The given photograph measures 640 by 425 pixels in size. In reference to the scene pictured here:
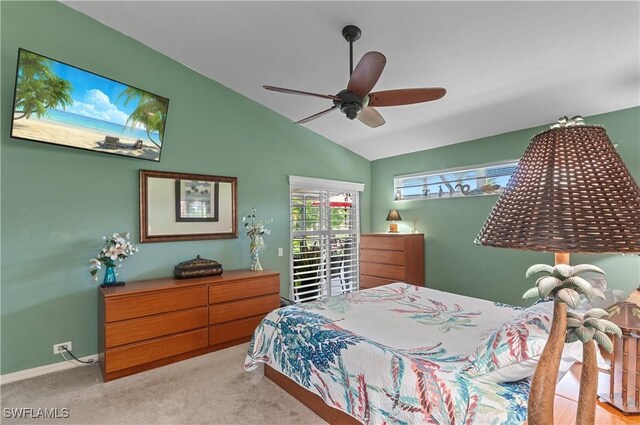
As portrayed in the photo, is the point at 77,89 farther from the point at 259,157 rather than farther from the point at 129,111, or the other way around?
the point at 259,157

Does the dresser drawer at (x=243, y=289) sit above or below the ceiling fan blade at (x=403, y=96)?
below

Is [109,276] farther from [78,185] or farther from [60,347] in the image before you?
[78,185]

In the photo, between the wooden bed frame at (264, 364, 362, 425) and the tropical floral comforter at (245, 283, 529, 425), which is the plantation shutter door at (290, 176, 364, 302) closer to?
the tropical floral comforter at (245, 283, 529, 425)

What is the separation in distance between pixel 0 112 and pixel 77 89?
2.06ft

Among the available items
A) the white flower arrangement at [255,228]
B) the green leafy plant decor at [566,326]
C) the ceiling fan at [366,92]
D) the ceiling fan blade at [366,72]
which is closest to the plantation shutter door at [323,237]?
the white flower arrangement at [255,228]

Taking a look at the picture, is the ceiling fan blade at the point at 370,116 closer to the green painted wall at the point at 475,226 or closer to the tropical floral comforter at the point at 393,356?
the tropical floral comforter at the point at 393,356

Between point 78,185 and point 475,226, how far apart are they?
4.74m

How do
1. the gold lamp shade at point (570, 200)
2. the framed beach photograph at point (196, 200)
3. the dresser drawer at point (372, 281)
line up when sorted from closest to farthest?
1. the gold lamp shade at point (570, 200)
2. the framed beach photograph at point (196, 200)
3. the dresser drawer at point (372, 281)

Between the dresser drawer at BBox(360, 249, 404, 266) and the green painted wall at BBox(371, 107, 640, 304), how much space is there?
606 millimetres

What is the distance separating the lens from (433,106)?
3.65 meters

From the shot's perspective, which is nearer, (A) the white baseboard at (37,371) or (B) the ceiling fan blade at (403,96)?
(B) the ceiling fan blade at (403,96)

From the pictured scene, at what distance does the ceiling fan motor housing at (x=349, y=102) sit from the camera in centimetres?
221

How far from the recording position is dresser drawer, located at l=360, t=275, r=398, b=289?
4.72 meters

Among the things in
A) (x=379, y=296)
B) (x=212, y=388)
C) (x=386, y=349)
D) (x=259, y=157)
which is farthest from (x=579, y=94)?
(x=212, y=388)
